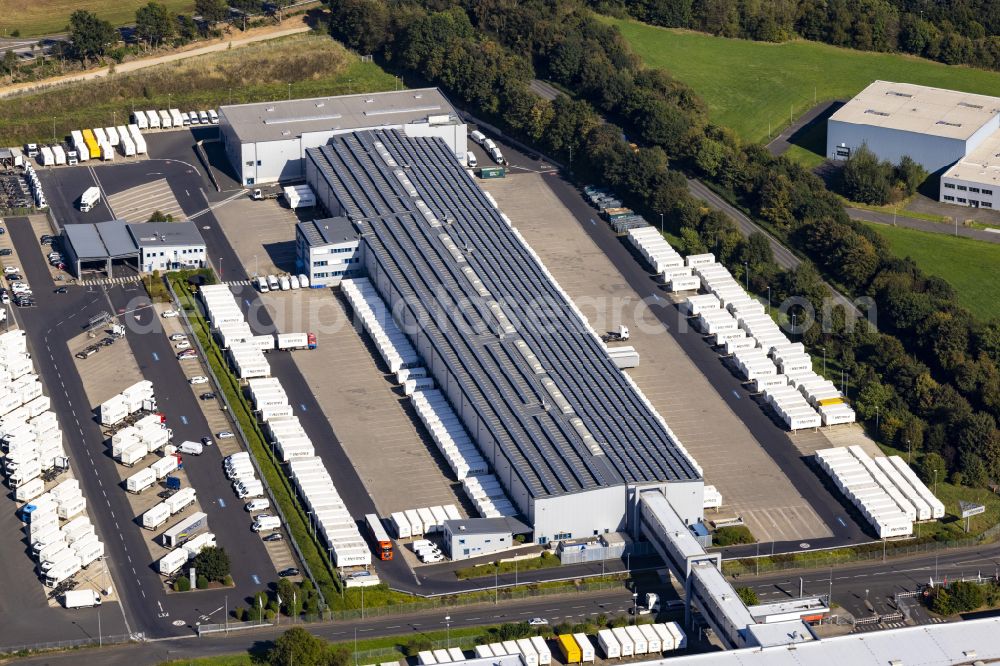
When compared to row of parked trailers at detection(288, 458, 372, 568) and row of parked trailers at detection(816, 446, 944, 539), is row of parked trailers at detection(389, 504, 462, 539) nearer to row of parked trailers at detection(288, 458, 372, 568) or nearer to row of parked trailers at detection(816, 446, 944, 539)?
row of parked trailers at detection(288, 458, 372, 568)

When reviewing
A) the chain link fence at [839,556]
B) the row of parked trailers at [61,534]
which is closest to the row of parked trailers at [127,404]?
the row of parked trailers at [61,534]

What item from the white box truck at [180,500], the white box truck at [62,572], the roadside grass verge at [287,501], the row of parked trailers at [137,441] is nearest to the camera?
the white box truck at [62,572]

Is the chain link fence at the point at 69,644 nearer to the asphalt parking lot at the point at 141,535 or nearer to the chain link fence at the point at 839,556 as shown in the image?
the asphalt parking lot at the point at 141,535

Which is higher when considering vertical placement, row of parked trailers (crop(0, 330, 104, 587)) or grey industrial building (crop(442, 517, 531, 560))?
row of parked trailers (crop(0, 330, 104, 587))

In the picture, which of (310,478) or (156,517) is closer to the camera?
(156,517)

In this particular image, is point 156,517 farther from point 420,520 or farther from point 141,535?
point 420,520

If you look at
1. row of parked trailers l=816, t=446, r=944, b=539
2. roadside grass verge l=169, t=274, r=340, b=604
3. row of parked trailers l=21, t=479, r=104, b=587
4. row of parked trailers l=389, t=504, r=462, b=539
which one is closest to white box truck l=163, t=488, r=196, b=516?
row of parked trailers l=21, t=479, r=104, b=587

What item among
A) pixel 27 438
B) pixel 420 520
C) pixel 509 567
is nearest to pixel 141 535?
pixel 27 438
